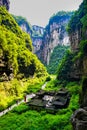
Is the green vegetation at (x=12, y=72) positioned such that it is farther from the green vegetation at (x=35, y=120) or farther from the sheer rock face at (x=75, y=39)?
the sheer rock face at (x=75, y=39)

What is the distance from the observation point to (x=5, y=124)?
37875 mm

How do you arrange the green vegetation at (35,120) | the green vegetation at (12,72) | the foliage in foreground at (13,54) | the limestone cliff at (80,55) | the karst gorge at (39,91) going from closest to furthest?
the limestone cliff at (80,55)
the green vegetation at (35,120)
the karst gorge at (39,91)
the green vegetation at (12,72)
the foliage in foreground at (13,54)

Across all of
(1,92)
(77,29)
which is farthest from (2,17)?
(1,92)

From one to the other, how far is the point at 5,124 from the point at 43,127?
19.6 feet

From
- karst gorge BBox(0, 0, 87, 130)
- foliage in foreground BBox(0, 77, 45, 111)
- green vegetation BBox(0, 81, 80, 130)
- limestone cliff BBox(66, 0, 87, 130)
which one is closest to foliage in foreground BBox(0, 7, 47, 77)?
karst gorge BBox(0, 0, 87, 130)

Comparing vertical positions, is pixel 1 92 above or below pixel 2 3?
below

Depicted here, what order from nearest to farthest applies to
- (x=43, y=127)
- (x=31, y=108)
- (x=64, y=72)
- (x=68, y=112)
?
(x=43, y=127)
(x=68, y=112)
(x=31, y=108)
(x=64, y=72)

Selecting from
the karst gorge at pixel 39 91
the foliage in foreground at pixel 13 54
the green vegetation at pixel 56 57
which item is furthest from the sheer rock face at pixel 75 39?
the green vegetation at pixel 56 57

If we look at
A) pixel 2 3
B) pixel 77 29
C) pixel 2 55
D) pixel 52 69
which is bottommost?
pixel 52 69

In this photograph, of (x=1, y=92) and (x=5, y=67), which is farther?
(x=5, y=67)

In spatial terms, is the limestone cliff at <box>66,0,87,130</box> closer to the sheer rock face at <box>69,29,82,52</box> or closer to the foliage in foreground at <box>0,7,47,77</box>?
the sheer rock face at <box>69,29,82,52</box>

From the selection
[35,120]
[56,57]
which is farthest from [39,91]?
[56,57]

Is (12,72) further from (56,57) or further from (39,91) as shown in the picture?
(56,57)

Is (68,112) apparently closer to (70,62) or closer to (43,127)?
(43,127)
